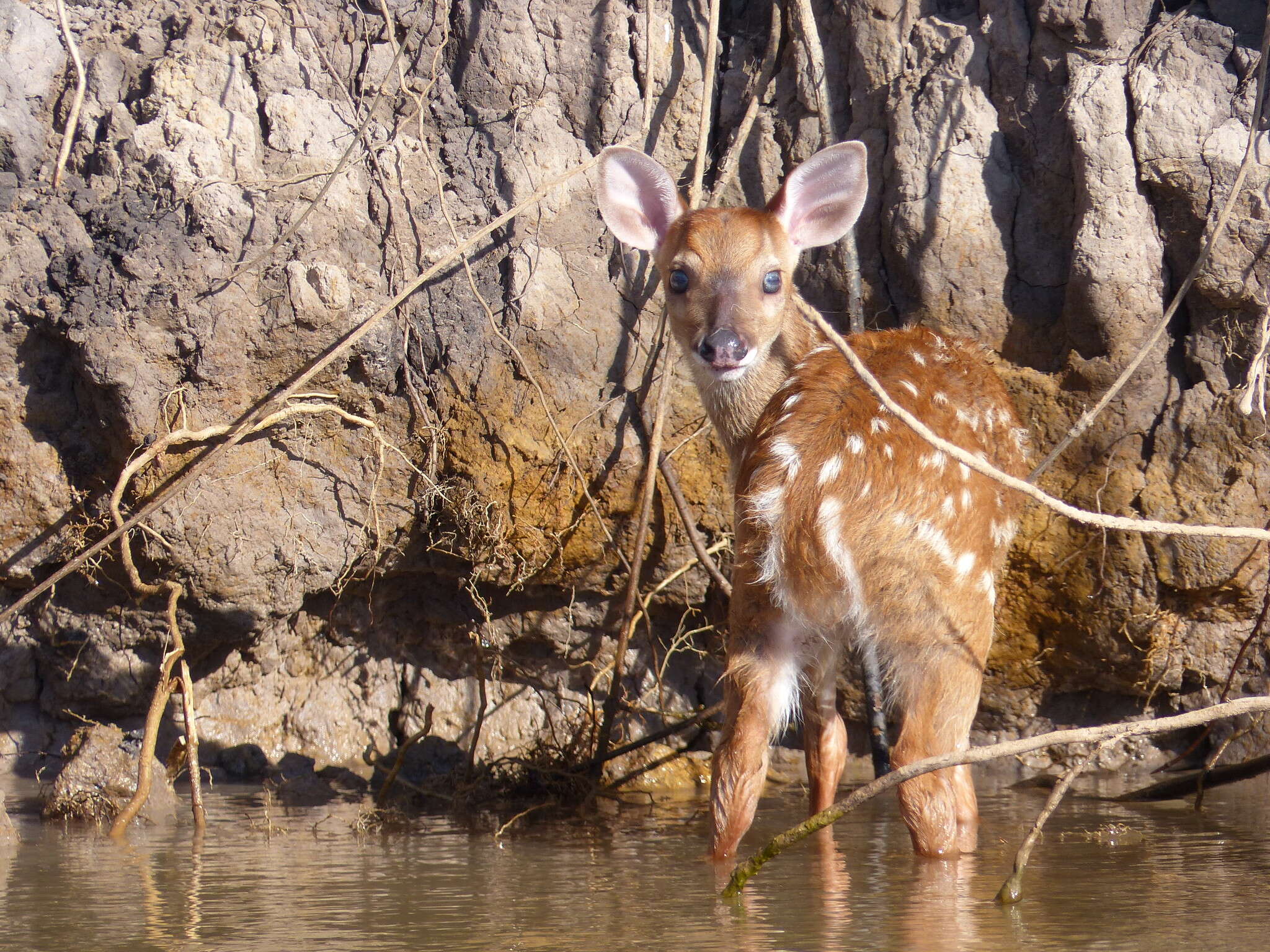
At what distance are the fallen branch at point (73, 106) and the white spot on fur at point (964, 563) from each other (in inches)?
174

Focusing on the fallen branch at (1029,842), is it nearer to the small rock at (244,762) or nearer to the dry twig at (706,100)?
the dry twig at (706,100)

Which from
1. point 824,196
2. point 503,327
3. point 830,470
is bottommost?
point 830,470

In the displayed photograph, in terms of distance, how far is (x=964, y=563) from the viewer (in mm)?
3977

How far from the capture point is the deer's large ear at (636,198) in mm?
5363

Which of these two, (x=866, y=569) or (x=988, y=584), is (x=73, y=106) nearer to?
(x=866, y=569)

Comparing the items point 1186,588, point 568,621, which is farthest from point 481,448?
point 1186,588

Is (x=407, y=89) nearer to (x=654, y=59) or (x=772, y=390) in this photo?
(x=654, y=59)

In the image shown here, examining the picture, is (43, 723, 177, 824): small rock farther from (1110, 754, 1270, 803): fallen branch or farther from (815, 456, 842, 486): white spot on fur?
(1110, 754, 1270, 803): fallen branch

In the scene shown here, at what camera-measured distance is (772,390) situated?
5145mm

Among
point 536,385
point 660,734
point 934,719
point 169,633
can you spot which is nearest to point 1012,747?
point 934,719

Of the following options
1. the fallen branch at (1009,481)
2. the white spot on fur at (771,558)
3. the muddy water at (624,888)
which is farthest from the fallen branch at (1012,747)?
the white spot on fur at (771,558)

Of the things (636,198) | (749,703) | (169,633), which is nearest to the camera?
(749,703)

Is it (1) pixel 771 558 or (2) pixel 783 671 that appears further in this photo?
(2) pixel 783 671

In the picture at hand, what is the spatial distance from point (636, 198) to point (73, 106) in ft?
9.01
